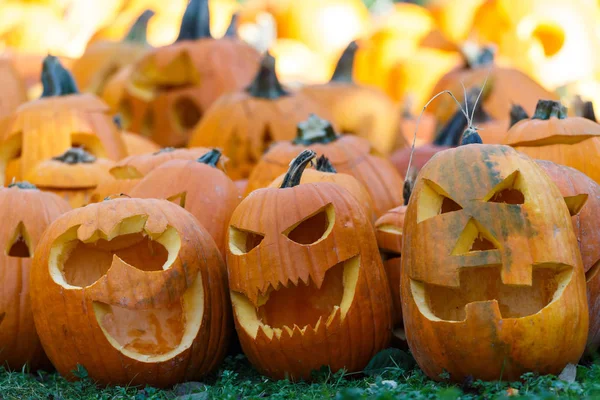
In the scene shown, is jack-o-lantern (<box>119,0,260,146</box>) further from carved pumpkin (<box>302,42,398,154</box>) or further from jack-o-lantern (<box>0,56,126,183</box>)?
jack-o-lantern (<box>0,56,126,183</box>)

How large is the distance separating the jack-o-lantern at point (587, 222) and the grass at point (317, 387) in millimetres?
210

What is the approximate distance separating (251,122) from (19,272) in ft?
7.96

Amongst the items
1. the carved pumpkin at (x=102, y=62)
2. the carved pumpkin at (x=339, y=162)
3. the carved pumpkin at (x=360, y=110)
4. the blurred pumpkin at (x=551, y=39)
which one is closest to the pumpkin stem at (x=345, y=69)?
the carved pumpkin at (x=360, y=110)

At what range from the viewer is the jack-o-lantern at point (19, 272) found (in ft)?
13.4

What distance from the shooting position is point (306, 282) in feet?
11.8

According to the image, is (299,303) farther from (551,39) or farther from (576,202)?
(551,39)

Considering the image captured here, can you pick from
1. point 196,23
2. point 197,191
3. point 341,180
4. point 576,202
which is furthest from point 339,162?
point 196,23

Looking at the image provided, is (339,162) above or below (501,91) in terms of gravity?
below

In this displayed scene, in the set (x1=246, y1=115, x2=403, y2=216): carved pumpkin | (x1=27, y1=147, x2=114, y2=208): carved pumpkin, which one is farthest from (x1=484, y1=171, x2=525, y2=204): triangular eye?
(x1=27, y1=147, x2=114, y2=208): carved pumpkin

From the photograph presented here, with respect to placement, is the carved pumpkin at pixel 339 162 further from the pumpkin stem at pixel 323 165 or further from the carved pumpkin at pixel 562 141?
the carved pumpkin at pixel 562 141

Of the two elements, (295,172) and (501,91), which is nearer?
(295,172)

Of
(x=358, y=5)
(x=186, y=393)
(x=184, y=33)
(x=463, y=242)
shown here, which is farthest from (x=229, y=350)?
(x=358, y=5)

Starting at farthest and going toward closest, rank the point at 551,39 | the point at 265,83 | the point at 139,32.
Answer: the point at 551,39, the point at 139,32, the point at 265,83

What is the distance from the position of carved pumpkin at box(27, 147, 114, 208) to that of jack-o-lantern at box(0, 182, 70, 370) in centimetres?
76
